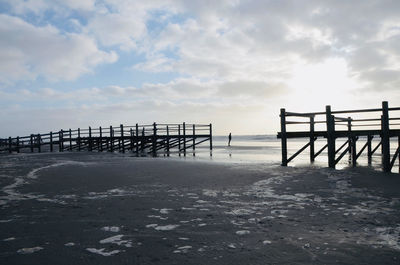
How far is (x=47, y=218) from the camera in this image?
4.43 m

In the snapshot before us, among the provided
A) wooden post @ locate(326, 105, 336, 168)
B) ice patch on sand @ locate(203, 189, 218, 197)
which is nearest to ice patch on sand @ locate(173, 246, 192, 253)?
ice patch on sand @ locate(203, 189, 218, 197)

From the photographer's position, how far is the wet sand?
9.93 feet

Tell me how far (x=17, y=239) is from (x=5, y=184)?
5.02 m

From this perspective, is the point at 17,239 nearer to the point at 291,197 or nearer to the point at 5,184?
the point at 291,197

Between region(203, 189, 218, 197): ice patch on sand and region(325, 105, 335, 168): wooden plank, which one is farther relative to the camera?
region(325, 105, 335, 168): wooden plank

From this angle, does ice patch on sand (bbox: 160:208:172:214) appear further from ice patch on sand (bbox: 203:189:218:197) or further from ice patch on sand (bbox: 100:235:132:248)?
ice patch on sand (bbox: 203:189:218:197)

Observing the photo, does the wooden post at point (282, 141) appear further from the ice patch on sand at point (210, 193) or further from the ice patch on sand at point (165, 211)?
the ice patch on sand at point (165, 211)

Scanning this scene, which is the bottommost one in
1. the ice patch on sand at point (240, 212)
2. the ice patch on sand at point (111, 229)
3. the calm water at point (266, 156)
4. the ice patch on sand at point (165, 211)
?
the calm water at point (266, 156)

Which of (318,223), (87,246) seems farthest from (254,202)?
(87,246)

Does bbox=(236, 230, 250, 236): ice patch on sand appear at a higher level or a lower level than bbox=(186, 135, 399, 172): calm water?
higher

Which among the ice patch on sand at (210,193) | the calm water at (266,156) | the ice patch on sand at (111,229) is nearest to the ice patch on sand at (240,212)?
the ice patch on sand at (210,193)

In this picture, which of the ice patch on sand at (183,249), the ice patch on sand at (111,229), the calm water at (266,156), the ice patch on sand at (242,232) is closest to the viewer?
the ice patch on sand at (183,249)

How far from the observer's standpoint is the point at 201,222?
13.7 ft

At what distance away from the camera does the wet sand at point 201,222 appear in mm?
3025
